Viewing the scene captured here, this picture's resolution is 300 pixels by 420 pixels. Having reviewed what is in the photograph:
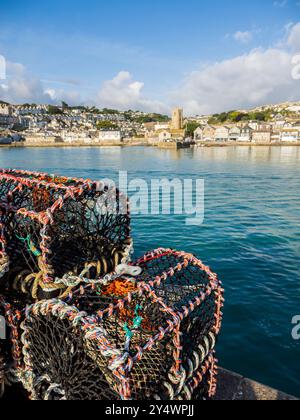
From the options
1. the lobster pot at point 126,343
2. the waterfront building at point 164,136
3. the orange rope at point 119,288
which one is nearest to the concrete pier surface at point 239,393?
the lobster pot at point 126,343

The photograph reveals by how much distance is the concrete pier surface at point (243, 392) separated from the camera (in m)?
3.01

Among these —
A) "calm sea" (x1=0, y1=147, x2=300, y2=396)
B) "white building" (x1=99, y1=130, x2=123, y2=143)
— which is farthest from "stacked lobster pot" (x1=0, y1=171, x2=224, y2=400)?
"white building" (x1=99, y1=130, x2=123, y2=143)

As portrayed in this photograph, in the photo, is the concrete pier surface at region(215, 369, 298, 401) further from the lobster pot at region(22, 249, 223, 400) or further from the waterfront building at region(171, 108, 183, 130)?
the waterfront building at region(171, 108, 183, 130)

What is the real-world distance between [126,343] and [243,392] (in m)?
1.71

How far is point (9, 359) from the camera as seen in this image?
2.97 meters

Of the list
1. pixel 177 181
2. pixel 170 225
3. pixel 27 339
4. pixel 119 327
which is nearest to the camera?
pixel 27 339

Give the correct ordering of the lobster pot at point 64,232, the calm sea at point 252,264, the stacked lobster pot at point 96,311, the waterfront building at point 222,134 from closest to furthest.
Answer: the stacked lobster pot at point 96,311 → the lobster pot at point 64,232 → the calm sea at point 252,264 → the waterfront building at point 222,134

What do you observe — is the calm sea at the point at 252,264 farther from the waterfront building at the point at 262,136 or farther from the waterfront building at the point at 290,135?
the waterfront building at the point at 290,135

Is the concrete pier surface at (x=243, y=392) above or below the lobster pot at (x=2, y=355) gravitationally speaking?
below

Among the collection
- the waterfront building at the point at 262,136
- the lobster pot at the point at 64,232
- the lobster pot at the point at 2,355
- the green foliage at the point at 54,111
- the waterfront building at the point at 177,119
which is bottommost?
the lobster pot at the point at 2,355

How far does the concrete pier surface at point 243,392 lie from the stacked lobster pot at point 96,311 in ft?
0.81
